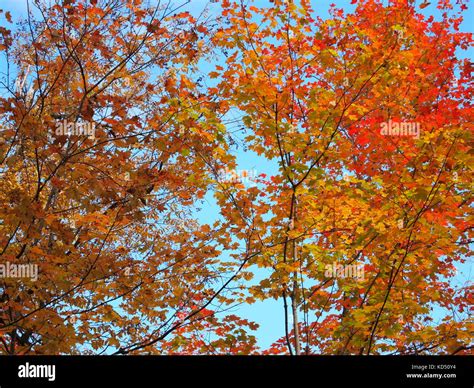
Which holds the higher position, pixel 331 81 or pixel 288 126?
pixel 331 81

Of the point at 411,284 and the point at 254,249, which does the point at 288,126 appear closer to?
the point at 254,249

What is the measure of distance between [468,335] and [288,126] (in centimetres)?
418

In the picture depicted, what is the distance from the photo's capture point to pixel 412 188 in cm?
764

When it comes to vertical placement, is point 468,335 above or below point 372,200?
below

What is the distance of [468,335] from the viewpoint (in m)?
7.45

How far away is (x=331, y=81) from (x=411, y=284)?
3.56 meters
